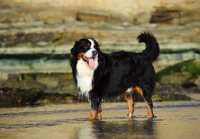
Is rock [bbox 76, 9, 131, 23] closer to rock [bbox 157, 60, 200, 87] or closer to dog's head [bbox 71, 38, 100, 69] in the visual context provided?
rock [bbox 157, 60, 200, 87]

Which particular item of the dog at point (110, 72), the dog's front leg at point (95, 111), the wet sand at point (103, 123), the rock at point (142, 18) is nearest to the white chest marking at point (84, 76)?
the dog at point (110, 72)

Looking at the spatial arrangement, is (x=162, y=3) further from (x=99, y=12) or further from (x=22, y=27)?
(x=22, y=27)

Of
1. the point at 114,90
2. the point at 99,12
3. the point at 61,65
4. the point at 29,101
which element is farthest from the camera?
the point at 99,12

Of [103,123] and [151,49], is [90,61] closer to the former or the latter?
[103,123]

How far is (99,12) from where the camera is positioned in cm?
2945

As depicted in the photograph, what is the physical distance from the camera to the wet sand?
33.5ft

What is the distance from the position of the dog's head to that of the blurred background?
11.3m

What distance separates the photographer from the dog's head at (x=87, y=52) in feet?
41.7

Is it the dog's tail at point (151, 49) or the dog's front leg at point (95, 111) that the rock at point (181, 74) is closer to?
the dog's tail at point (151, 49)

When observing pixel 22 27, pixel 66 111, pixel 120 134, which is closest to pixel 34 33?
pixel 22 27

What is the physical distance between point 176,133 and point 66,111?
5.43 m

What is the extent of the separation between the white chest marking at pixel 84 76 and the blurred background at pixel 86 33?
36.2ft

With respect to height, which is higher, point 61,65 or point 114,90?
point 114,90

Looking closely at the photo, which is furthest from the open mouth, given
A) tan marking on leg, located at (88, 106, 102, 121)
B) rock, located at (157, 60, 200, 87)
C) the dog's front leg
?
rock, located at (157, 60, 200, 87)
